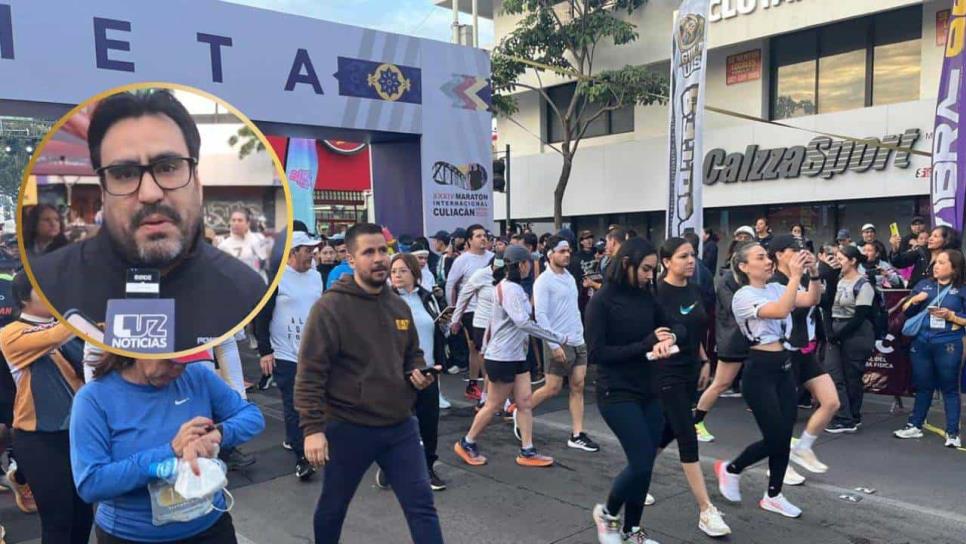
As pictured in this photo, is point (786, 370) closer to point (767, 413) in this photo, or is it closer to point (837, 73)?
point (767, 413)

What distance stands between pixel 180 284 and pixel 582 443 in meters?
4.72

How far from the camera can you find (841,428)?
6738 mm

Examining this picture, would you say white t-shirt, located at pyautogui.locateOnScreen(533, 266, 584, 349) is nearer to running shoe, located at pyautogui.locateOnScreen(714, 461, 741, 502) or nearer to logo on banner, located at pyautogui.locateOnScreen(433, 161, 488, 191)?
running shoe, located at pyautogui.locateOnScreen(714, 461, 741, 502)

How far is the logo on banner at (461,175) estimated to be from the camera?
12.3 metres

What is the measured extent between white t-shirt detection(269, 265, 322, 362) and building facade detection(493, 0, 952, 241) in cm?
1057

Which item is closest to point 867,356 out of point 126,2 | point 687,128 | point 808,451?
point 808,451

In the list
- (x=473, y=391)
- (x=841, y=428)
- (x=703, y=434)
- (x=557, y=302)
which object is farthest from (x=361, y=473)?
(x=841, y=428)

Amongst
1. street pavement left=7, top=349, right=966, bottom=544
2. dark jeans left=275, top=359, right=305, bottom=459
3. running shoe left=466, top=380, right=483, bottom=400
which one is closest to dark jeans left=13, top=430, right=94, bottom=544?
street pavement left=7, top=349, right=966, bottom=544

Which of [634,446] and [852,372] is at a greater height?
[634,446]

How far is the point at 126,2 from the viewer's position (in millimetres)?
8930

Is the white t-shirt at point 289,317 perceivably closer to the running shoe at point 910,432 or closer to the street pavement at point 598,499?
the street pavement at point 598,499

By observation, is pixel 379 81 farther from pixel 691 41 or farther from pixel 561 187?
pixel 561 187

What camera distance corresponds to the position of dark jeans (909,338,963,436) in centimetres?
621

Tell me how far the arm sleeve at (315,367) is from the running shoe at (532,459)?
8.83ft
